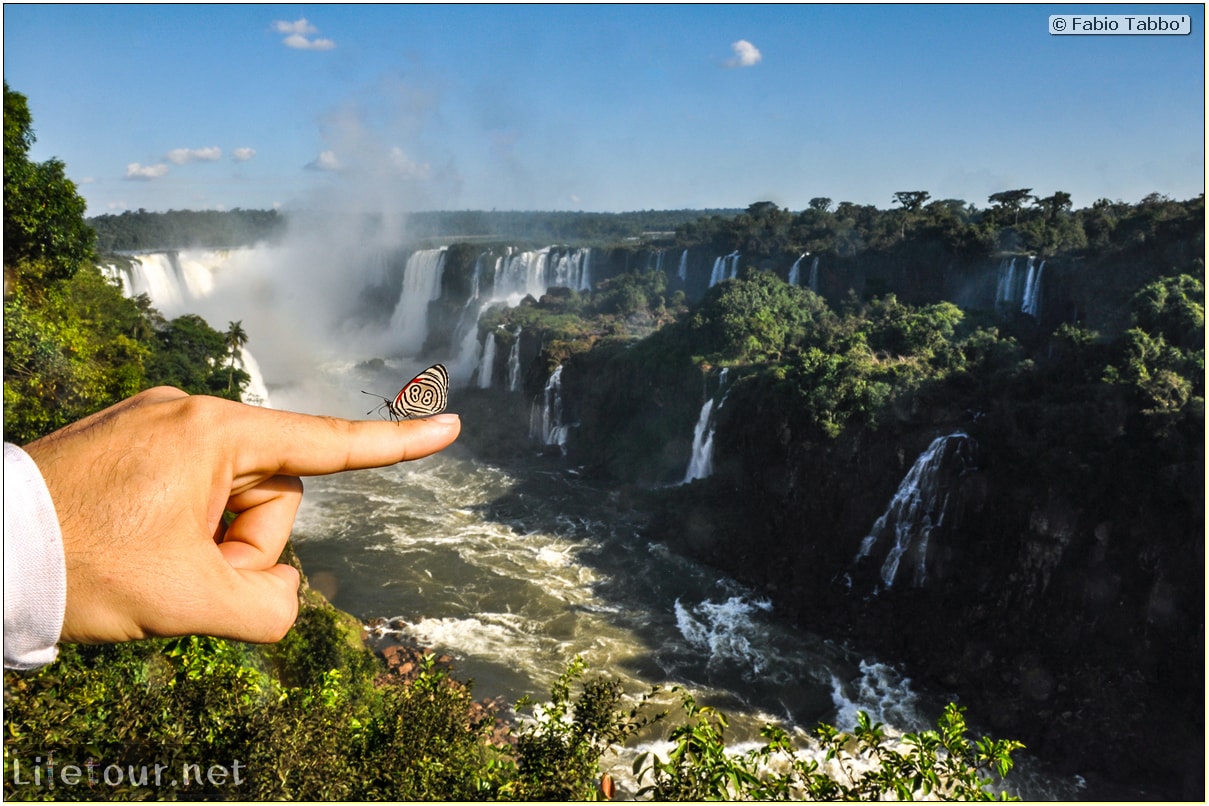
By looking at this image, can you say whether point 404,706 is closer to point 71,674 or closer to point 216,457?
point 71,674

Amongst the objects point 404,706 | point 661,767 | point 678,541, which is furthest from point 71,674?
point 678,541

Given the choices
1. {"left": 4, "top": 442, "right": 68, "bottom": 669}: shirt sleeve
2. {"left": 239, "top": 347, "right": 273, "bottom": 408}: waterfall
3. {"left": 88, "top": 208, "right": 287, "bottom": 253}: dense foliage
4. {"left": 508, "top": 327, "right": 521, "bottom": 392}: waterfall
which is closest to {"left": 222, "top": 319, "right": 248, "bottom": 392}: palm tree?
{"left": 239, "top": 347, "right": 273, "bottom": 408}: waterfall

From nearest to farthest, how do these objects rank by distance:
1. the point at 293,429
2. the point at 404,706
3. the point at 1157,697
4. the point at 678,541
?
the point at 293,429, the point at 404,706, the point at 1157,697, the point at 678,541

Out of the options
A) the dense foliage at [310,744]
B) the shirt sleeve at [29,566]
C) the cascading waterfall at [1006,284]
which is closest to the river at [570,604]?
the dense foliage at [310,744]

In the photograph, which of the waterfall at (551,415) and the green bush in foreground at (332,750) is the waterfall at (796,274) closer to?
the waterfall at (551,415)

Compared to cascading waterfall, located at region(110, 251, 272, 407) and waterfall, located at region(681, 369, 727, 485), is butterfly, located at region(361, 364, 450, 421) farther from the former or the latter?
cascading waterfall, located at region(110, 251, 272, 407)

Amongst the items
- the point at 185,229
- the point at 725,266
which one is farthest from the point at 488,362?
the point at 185,229
